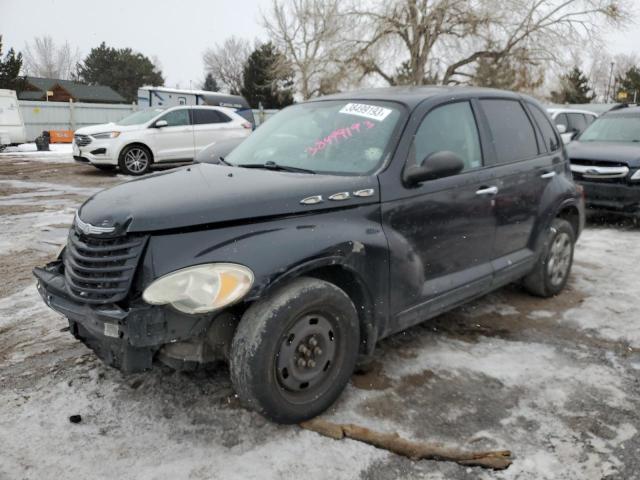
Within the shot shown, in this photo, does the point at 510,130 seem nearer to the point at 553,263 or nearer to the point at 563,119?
the point at 553,263

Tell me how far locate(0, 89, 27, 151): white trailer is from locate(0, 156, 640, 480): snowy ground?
16.8 metres

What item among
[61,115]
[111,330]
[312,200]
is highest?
[61,115]

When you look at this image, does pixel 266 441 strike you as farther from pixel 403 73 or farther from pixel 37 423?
pixel 403 73

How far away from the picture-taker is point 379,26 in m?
32.2

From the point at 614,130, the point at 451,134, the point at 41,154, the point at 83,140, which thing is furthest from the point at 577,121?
the point at 41,154

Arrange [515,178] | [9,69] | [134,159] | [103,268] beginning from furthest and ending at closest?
[9,69]
[134,159]
[515,178]
[103,268]

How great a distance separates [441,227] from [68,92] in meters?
63.4

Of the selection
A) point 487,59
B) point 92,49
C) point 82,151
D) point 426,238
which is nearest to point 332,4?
point 487,59

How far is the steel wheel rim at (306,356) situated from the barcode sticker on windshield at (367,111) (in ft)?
4.46

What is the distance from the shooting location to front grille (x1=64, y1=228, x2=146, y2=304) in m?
2.56

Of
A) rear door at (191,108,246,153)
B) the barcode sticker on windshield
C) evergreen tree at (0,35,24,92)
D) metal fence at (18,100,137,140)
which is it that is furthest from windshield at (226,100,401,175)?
evergreen tree at (0,35,24,92)

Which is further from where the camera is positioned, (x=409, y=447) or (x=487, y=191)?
(x=487, y=191)

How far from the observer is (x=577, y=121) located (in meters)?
13.8

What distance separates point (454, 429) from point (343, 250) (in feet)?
3.50
